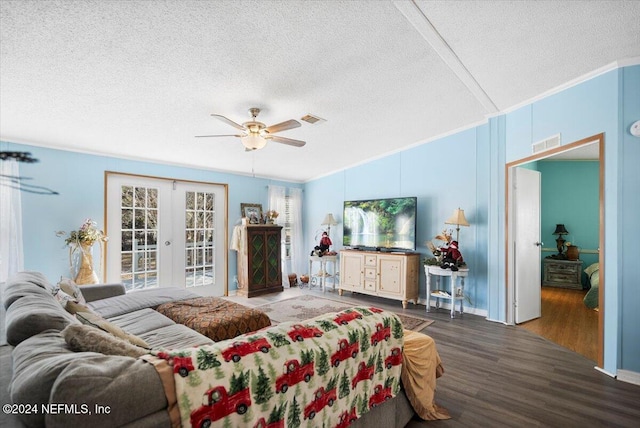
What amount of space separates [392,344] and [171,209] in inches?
168

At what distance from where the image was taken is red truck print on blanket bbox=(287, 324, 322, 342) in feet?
4.44

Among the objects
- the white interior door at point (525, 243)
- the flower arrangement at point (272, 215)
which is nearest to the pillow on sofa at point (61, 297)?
the flower arrangement at point (272, 215)

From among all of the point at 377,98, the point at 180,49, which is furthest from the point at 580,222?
the point at 180,49

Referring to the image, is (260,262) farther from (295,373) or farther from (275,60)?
(295,373)

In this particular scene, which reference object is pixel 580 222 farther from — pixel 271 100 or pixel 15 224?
pixel 15 224

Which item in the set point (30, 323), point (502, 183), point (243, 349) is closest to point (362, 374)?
point (243, 349)

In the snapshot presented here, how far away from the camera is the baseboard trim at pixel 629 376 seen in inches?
92.7

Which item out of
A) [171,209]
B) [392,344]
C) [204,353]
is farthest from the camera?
[171,209]

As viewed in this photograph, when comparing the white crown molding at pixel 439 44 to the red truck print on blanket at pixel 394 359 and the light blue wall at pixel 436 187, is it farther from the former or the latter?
the red truck print on blanket at pixel 394 359

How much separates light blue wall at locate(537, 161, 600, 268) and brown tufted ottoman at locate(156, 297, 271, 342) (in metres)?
6.42

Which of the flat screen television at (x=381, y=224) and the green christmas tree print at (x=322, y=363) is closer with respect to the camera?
the green christmas tree print at (x=322, y=363)

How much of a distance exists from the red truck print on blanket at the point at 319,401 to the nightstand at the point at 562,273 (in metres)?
6.37

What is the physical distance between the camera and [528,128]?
11.5 feet

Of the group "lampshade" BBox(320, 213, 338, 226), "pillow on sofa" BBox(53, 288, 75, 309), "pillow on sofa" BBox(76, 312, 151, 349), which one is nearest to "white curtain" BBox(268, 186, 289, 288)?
"lampshade" BBox(320, 213, 338, 226)
